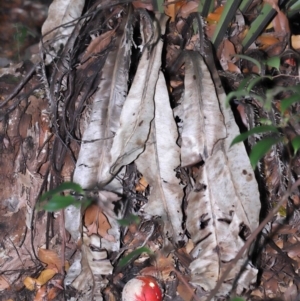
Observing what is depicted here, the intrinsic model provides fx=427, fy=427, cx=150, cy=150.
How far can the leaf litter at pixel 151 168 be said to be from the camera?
1.20m

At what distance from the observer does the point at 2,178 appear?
1.53 metres

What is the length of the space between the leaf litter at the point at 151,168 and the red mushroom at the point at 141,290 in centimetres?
7

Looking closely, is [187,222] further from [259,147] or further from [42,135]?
[42,135]

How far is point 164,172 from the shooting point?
4.12ft

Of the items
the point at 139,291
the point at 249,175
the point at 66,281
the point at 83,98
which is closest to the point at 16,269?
the point at 66,281

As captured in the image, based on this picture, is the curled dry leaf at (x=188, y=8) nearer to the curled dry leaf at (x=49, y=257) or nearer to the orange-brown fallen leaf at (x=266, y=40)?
the orange-brown fallen leaf at (x=266, y=40)

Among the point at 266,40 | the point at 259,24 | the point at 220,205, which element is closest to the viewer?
the point at 220,205

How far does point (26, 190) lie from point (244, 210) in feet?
2.50

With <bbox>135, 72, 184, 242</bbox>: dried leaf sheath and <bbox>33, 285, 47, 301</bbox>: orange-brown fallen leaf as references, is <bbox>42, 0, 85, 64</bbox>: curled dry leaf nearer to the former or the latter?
<bbox>135, 72, 184, 242</bbox>: dried leaf sheath

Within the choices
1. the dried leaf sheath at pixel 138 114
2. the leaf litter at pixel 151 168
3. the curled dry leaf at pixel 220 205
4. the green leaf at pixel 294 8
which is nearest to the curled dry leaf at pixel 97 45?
the leaf litter at pixel 151 168

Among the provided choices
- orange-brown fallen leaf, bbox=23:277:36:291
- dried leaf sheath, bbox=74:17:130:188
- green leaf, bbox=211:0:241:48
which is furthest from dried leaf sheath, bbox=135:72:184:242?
orange-brown fallen leaf, bbox=23:277:36:291

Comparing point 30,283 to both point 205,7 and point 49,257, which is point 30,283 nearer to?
point 49,257

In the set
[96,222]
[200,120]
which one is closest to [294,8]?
[200,120]

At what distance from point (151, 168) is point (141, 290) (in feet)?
1.18
